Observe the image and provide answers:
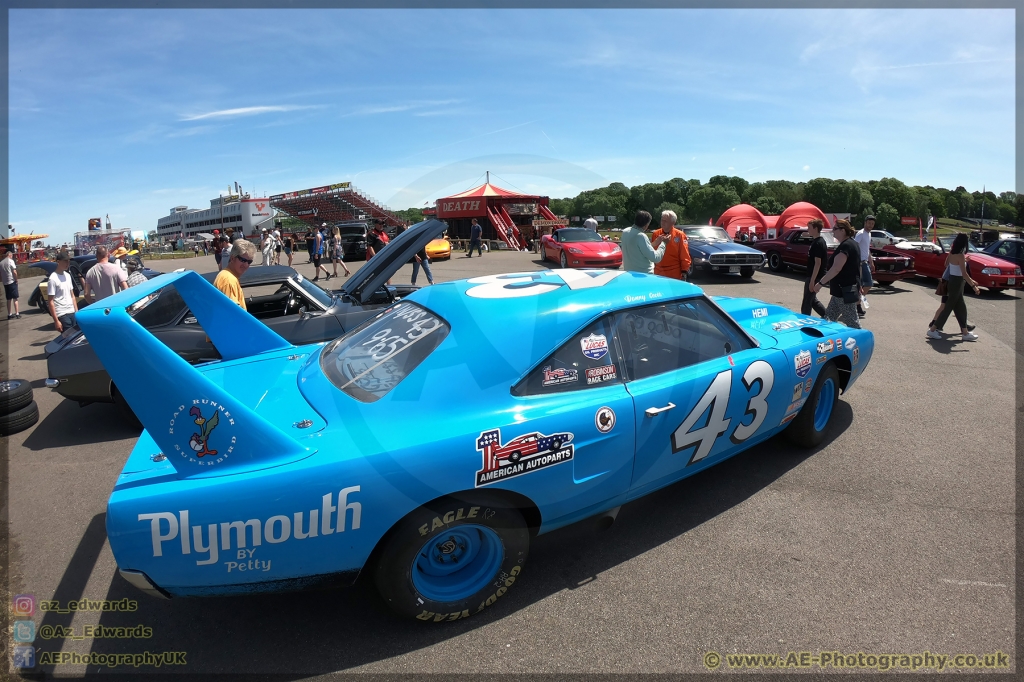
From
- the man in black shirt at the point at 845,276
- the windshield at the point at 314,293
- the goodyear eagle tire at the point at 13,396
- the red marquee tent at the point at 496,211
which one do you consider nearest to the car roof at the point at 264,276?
the windshield at the point at 314,293

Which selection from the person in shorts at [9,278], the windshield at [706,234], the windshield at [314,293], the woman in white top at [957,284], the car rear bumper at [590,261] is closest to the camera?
the windshield at [314,293]

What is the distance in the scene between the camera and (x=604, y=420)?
264 centimetres

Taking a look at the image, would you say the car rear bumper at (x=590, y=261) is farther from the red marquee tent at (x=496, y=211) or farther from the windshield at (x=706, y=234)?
the red marquee tent at (x=496, y=211)

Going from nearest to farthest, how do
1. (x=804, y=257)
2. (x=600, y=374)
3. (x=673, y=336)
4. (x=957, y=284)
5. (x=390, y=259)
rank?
(x=600, y=374) → (x=673, y=336) → (x=390, y=259) → (x=957, y=284) → (x=804, y=257)

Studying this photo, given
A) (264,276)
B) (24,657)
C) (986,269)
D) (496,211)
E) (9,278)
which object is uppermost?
(496,211)

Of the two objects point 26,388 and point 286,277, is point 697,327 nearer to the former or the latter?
point 286,277

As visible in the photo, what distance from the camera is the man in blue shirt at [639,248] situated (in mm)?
6379

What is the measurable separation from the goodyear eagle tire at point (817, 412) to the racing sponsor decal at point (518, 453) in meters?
2.28

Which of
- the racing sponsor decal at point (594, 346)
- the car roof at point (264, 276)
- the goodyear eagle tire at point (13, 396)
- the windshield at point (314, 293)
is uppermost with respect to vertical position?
the car roof at point (264, 276)

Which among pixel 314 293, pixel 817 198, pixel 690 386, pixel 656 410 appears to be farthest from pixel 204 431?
pixel 817 198

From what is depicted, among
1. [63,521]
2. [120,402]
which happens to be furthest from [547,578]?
[120,402]

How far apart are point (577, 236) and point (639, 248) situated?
10115mm

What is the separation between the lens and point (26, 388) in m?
5.24

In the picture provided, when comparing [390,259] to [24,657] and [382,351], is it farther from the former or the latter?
[24,657]
